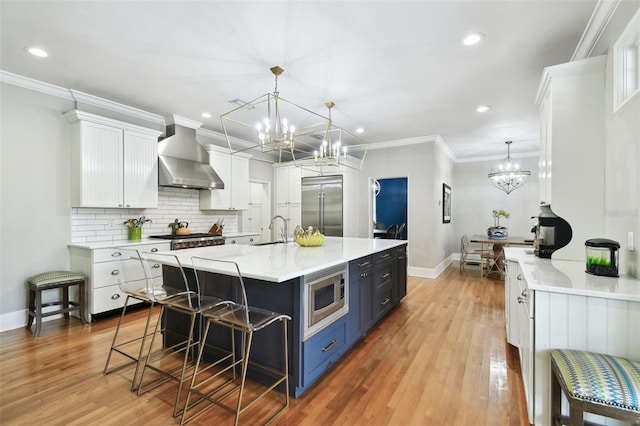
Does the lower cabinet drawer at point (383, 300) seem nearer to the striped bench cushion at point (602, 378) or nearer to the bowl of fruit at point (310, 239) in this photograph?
the bowl of fruit at point (310, 239)

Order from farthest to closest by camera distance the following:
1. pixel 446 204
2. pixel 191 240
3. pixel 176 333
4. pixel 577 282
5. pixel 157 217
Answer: pixel 446 204, pixel 157 217, pixel 191 240, pixel 176 333, pixel 577 282

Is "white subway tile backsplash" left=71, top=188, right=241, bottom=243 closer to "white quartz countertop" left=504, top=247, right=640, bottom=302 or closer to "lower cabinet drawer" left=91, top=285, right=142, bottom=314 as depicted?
"lower cabinet drawer" left=91, top=285, right=142, bottom=314

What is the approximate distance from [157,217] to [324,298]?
350 centimetres

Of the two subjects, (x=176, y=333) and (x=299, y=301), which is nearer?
(x=299, y=301)

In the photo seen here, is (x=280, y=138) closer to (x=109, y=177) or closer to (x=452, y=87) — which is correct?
(x=452, y=87)

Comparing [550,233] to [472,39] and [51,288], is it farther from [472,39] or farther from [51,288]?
[51,288]

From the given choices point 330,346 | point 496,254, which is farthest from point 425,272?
point 330,346

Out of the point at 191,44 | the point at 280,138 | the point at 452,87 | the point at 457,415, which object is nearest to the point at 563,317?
the point at 457,415

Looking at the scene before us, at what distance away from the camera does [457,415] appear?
1.84 metres

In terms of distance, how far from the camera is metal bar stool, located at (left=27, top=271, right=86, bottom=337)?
10.0ft

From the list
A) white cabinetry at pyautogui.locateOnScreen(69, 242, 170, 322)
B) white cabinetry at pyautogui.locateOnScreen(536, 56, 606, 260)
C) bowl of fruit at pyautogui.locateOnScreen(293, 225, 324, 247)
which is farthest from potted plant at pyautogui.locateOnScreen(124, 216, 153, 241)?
white cabinetry at pyautogui.locateOnScreen(536, 56, 606, 260)

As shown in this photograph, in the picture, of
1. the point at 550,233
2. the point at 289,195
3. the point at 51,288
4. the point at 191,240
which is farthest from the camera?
the point at 289,195

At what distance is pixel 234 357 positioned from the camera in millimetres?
2195

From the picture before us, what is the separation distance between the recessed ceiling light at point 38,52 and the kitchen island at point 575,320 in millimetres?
4334
